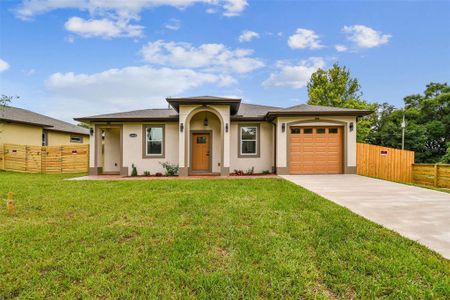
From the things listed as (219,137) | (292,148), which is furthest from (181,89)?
(292,148)

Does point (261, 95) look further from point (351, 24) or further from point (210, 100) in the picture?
point (210, 100)

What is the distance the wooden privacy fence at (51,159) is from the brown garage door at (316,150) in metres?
12.2

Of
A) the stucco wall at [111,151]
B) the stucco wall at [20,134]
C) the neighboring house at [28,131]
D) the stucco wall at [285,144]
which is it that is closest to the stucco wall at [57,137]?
the neighboring house at [28,131]

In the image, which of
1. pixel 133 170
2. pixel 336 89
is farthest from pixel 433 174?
pixel 336 89

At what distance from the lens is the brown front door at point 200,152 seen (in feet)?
39.9

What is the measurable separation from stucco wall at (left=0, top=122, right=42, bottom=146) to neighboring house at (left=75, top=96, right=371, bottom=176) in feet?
27.5

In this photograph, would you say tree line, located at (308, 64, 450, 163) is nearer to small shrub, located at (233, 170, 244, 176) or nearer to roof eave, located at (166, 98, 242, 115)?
small shrub, located at (233, 170, 244, 176)

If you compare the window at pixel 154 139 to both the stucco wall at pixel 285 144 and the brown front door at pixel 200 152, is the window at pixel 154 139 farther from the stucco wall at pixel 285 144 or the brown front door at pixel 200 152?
the stucco wall at pixel 285 144

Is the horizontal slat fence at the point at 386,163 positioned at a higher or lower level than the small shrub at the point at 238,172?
higher

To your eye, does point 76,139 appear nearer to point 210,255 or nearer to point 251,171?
point 251,171

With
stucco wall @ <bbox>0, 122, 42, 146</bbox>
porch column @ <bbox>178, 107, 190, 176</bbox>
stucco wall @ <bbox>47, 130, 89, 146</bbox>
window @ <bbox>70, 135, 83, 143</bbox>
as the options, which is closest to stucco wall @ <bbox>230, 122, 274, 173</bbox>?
porch column @ <bbox>178, 107, 190, 176</bbox>

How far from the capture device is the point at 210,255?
2.79 m

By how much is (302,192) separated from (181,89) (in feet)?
54.5

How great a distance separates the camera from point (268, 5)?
38.5 feet
